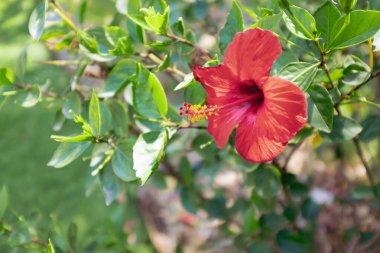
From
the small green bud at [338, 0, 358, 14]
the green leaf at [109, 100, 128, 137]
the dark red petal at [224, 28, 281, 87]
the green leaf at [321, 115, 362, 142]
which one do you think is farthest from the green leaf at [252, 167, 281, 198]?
the small green bud at [338, 0, 358, 14]

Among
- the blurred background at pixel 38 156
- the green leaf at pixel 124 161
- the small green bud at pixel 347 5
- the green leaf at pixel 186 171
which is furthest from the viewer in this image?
the blurred background at pixel 38 156

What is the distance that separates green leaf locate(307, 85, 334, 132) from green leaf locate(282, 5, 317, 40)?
0.38 feet

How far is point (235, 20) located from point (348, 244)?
1.26 m

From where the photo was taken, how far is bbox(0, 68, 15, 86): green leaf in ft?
4.09

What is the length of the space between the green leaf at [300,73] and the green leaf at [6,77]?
713 mm

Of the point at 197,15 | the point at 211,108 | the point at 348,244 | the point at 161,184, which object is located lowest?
the point at 348,244

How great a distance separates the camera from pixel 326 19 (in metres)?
0.92

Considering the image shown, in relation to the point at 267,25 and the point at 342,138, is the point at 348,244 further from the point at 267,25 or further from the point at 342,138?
the point at 267,25

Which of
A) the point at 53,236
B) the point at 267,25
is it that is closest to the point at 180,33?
the point at 267,25

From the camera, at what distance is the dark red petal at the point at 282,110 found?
85 cm

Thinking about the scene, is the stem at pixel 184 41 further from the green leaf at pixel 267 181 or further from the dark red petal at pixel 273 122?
the green leaf at pixel 267 181

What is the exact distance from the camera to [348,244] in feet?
6.44

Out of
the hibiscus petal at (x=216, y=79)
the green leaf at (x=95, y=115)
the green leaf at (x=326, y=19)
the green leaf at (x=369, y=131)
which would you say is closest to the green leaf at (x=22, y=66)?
the green leaf at (x=95, y=115)

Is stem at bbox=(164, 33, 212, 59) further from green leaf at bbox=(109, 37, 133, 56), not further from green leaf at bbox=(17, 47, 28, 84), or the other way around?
green leaf at bbox=(17, 47, 28, 84)
